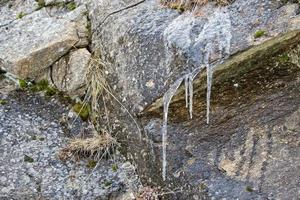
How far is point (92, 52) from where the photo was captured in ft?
16.6

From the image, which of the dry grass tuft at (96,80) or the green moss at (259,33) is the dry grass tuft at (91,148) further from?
the green moss at (259,33)

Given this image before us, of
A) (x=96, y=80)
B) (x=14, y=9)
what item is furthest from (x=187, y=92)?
(x=14, y=9)

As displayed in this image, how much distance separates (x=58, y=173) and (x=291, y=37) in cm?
254

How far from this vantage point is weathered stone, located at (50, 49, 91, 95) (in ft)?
16.5

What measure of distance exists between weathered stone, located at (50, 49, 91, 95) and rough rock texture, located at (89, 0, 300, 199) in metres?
0.52

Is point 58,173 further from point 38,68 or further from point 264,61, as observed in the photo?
point 264,61

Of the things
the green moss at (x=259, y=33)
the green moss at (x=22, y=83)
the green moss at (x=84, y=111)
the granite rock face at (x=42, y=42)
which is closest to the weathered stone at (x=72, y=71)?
the granite rock face at (x=42, y=42)

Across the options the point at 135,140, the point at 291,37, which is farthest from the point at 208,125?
the point at 291,37

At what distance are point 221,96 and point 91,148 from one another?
56.8 inches

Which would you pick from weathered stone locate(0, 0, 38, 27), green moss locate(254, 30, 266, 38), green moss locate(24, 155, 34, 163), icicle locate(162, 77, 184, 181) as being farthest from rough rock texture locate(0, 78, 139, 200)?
green moss locate(254, 30, 266, 38)

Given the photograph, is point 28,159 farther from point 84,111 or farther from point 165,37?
point 165,37

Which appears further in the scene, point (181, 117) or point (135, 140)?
point (135, 140)

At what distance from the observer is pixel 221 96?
4.26 metres

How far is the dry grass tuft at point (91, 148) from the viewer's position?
190 inches
